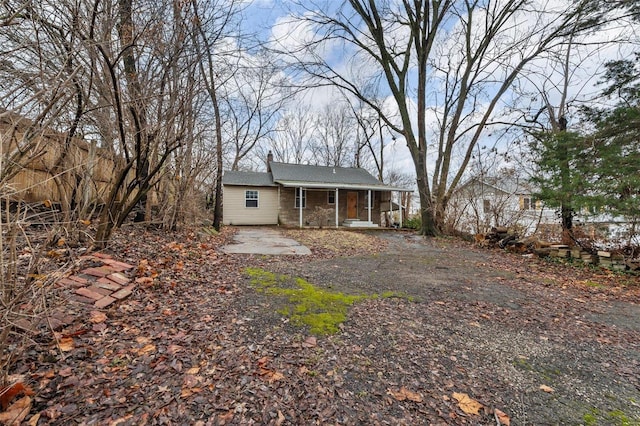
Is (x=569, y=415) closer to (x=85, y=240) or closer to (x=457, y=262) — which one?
(x=457, y=262)

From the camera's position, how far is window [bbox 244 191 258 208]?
53.8 ft

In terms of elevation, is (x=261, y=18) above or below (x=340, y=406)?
above

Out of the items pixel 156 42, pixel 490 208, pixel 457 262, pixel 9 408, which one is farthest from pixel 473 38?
pixel 9 408

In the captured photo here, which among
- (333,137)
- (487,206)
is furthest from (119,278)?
(333,137)

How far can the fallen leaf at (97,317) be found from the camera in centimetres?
255

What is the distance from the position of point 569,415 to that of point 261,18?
790cm

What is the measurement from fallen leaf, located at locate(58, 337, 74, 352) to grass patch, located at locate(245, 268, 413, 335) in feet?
5.85

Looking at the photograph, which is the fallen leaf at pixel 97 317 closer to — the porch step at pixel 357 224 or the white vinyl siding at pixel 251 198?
the porch step at pixel 357 224

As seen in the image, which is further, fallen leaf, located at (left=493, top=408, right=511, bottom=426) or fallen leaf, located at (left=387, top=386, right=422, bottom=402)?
fallen leaf, located at (left=387, top=386, right=422, bottom=402)

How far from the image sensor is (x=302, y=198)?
56.0 ft

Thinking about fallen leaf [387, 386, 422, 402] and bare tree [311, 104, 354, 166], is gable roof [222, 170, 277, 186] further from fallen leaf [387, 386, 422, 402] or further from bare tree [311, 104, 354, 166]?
fallen leaf [387, 386, 422, 402]

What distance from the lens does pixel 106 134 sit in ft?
14.2

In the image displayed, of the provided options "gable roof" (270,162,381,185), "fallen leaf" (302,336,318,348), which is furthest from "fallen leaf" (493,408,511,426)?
"gable roof" (270,162,381,185)

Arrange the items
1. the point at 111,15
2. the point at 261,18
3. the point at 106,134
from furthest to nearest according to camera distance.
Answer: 1. the point at 261,18
2. the point at 106,134
3. the point at 111,15
